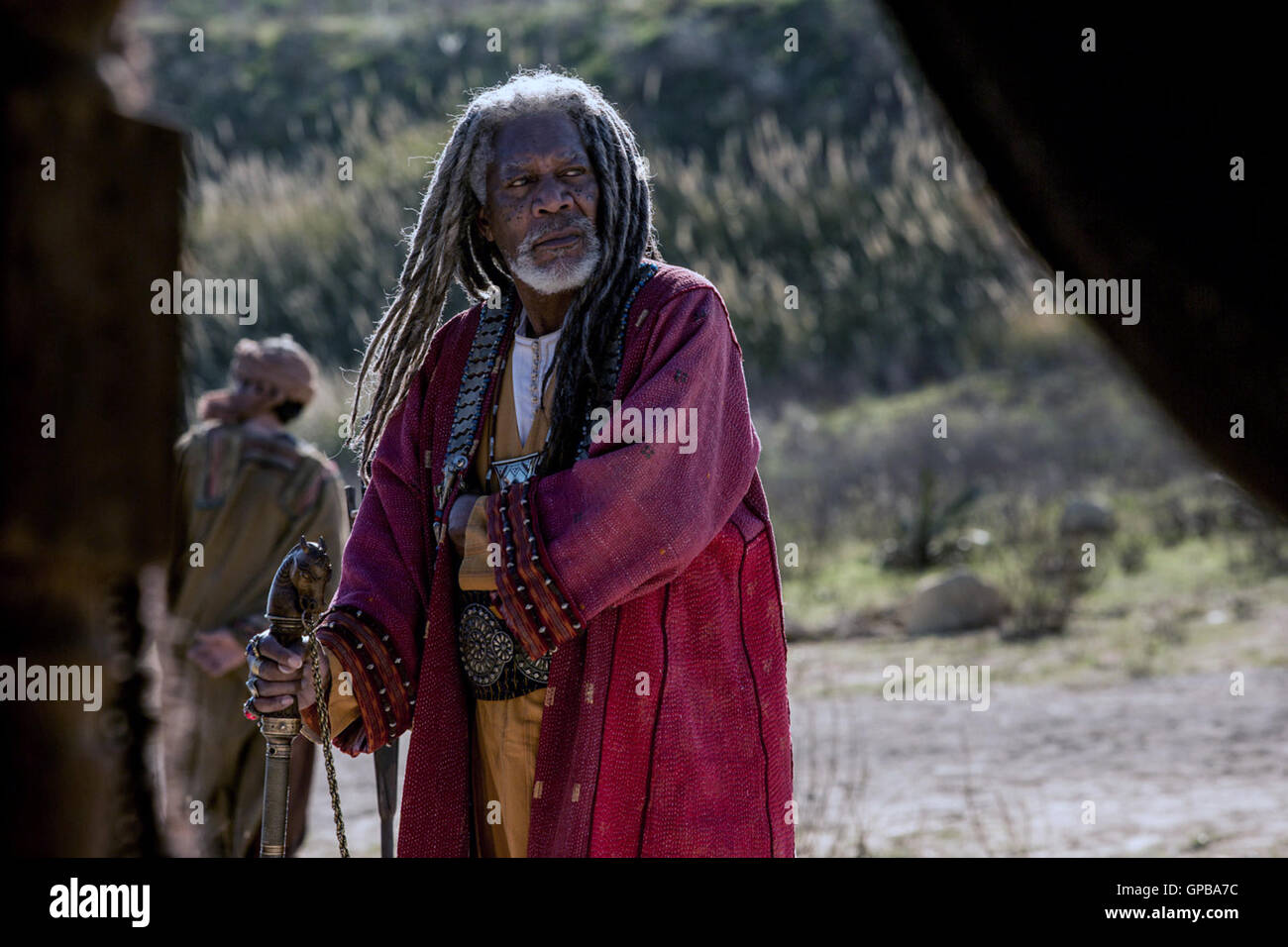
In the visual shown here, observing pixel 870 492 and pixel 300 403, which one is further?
pixel 870 492

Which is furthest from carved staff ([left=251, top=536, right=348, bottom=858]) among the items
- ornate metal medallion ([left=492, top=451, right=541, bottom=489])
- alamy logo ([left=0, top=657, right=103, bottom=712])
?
alamy logo ([left=0, top=657, right=103, bottom=712])

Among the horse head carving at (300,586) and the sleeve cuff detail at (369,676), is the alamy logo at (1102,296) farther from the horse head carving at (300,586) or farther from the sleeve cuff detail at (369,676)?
the sleeve cuff detail at (369,676)

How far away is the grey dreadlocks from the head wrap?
8.55 ft

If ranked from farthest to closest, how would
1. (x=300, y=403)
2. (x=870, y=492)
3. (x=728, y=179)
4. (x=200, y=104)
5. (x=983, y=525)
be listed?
1. (x=200, y=104)
2. (x=728, y=179)
3. (x=870, y=492)
4. (x=983, y=525)
5. (x=300, y=403)

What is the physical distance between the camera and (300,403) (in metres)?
6.45

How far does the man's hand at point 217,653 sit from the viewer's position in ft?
18.6

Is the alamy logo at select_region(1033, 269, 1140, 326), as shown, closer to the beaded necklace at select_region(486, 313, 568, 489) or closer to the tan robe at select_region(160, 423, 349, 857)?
the beaded necklace at select_region(486, 313, 568, 489)

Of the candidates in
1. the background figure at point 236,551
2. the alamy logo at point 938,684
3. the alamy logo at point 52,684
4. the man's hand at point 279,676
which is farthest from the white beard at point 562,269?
the alamy logo at point 938,684

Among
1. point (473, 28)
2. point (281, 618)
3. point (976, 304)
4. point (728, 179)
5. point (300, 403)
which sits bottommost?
point (281, 618)

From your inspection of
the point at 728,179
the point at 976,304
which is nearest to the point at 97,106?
the point at 976,304

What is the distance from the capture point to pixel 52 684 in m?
1.14

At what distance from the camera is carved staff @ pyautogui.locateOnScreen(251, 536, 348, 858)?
2.99 metres

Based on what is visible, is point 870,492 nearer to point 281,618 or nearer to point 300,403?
point 300,403
